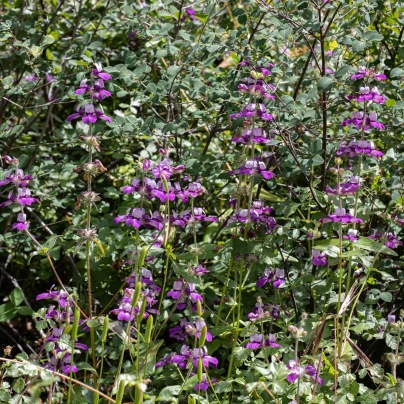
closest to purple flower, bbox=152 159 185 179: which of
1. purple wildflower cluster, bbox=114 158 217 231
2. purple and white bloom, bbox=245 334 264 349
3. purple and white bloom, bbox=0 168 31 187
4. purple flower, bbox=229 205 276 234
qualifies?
purple wildflower cluster, bbox=114 158 217 231

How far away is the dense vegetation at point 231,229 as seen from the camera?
1.98 meters

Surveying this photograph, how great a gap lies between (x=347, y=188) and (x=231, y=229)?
0.51 m

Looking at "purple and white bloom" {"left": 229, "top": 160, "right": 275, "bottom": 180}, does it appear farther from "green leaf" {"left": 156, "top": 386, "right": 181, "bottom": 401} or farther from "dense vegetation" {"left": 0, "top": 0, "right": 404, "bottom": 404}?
"green leaf" {"left": 156, "top": 386, "right": 181, "bottom": 401}

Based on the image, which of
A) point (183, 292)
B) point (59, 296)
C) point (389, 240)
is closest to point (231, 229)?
point (183, 292)

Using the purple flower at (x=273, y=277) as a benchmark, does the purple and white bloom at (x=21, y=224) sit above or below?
below

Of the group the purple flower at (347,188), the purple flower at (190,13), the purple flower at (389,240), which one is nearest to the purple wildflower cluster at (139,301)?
the purple flower at (347,188)

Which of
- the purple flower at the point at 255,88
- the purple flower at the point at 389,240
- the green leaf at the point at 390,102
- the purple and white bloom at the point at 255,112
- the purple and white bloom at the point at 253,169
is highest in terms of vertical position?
the green leaf at the point at 390,102

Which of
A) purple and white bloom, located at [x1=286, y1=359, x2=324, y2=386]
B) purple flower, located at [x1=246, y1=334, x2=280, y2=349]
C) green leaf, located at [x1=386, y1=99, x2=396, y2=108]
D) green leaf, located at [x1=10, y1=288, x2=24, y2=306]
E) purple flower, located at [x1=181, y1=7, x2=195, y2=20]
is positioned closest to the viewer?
purple and white bloom, located at [x1=286, y1=359, x2=324, y2=386]

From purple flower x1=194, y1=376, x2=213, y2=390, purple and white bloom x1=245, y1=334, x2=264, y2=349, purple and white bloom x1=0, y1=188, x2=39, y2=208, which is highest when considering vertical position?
purple and white bloom x1=0, y1=188, x2=39, y2=208

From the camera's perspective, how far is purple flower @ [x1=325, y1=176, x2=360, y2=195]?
1.98 m

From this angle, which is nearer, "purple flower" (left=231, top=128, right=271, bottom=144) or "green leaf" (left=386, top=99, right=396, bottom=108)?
"purple flower" (left=231, top=128, right=271, bottom=144)

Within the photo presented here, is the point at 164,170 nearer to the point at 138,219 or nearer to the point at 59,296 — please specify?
the point at 138,219

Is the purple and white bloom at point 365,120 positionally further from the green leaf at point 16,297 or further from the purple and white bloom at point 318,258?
the green leaf at point 16,297

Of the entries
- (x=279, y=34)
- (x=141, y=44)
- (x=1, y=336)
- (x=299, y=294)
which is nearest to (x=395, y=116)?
(x=279, y=34)
